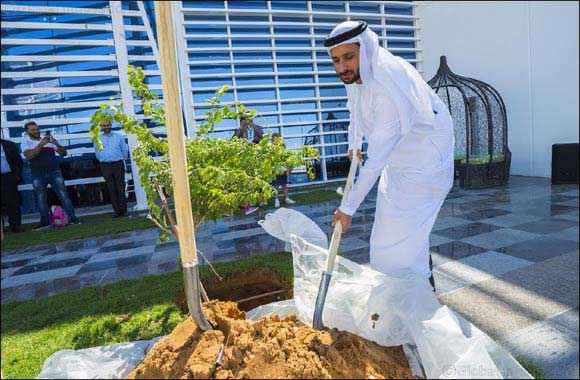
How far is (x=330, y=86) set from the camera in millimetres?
10305

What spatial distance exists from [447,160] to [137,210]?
690cm

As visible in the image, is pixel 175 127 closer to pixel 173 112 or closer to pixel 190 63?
pixel 173 112

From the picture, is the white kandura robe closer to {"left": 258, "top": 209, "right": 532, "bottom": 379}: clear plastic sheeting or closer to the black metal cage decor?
{"left": 258, "top": 209, "right": 532, "bottom": 379}: clear plastic sheeting

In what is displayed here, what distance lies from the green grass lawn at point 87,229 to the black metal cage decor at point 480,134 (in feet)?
9.05

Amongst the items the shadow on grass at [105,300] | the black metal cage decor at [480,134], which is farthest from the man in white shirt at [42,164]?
the black metal cage decor at [480,134]

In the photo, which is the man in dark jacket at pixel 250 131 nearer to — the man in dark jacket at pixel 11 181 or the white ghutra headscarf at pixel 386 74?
the man in dark jacket at pixel 11 181

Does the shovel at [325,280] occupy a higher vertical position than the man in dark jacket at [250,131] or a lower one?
lower

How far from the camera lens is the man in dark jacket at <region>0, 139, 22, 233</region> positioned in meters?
6.64

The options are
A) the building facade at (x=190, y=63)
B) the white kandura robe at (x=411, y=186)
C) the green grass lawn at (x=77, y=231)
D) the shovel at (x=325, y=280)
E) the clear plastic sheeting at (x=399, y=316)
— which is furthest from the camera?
the building facade at (x=190, y=63)

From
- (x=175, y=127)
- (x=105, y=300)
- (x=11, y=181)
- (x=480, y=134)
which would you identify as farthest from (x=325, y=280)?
(x=480, y=134)

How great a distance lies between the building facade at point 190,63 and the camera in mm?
7793

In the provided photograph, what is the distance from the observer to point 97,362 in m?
1.95

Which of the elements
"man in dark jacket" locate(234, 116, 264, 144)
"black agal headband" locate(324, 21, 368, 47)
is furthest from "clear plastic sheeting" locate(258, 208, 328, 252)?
"man in dark jacket" locate(234, 116, 264, 144)

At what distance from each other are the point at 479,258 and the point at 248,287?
2.17m
